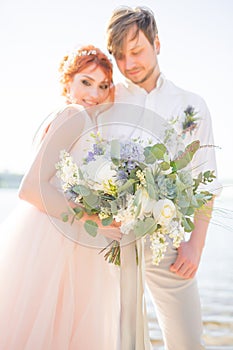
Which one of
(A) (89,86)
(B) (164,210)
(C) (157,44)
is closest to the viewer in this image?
(B) (164,210)

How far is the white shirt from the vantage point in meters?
2.45

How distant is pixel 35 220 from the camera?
2119mm

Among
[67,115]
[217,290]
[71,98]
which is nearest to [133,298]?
[67,115]

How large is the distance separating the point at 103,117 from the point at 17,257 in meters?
0.66

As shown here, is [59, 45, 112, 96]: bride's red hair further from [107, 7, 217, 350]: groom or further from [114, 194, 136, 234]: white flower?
[114, 194, 136, 234]: white flower

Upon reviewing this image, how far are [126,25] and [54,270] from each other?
1116 millimetres

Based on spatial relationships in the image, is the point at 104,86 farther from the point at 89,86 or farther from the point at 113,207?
the point at 113,207

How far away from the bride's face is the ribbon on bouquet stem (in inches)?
26.0

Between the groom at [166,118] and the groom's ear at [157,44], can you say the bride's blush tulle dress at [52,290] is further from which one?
the groom's ear at [157,44]

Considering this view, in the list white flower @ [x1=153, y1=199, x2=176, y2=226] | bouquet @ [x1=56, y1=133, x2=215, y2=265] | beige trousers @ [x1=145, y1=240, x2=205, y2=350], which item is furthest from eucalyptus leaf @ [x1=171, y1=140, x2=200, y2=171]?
beige trousers @ [x1=145, y1=240, x2=205, y2=350]

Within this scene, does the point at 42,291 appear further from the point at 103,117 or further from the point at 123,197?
the point at 103,117

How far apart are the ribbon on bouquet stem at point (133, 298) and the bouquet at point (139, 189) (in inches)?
2.8

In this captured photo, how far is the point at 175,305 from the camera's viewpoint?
91.7 inches

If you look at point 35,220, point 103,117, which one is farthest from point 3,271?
point 103,117
